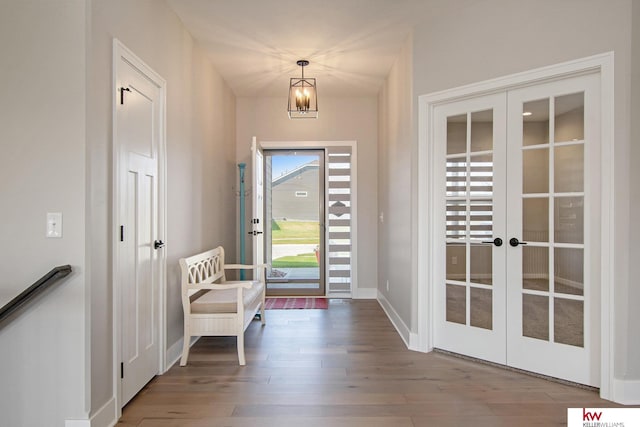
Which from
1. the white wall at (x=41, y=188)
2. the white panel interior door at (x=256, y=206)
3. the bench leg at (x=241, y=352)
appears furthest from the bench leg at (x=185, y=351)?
the white panel interior door at (x=256, y=206)

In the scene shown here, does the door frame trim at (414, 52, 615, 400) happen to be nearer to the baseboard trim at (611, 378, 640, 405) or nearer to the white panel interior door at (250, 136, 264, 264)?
the baseboard trim at (611, 378, 640, 405)

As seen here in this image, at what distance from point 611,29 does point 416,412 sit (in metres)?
2.66

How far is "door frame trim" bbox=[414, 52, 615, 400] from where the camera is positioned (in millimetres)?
2420

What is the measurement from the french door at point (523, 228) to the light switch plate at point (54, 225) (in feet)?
8.74

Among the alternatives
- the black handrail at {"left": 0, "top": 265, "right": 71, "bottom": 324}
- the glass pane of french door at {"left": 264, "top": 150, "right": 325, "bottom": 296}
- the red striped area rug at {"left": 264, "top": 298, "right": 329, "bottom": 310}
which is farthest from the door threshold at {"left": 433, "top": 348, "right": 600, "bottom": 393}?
the black handrail at {"left": 0, "top": 265, "right": 71, "bottom": 324}

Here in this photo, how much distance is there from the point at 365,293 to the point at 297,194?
172cm

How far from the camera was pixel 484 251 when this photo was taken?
302 cm

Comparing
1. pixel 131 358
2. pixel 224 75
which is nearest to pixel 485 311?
pixel 131 358

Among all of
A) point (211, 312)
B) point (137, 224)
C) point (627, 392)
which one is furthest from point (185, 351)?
point (627, 392)

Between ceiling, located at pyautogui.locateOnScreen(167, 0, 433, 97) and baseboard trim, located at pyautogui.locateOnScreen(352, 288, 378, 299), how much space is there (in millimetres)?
2793

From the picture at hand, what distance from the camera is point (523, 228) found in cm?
283

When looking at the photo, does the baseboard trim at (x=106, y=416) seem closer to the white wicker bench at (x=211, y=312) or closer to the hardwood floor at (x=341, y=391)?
the hardwood floor at (x=341, y=391)

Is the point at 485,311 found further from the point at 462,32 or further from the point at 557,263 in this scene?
the point at 462,32

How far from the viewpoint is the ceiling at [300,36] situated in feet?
10.0
